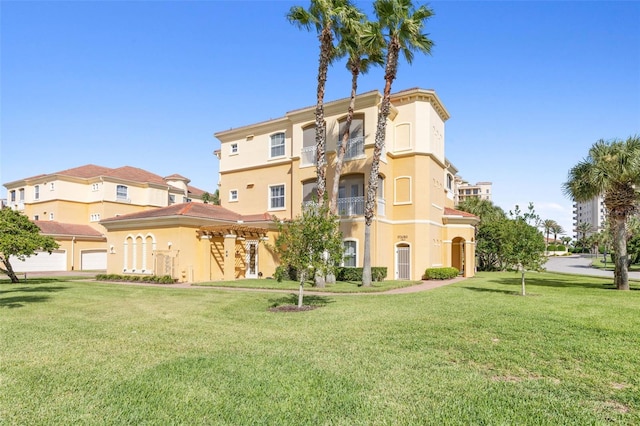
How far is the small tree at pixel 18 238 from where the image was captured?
18953mm

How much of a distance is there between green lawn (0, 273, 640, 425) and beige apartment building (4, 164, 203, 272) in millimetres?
33897

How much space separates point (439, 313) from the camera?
12.3 m

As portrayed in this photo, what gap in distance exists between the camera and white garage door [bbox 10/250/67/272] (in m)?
39.4

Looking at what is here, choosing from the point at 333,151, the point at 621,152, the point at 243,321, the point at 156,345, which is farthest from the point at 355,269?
the point at 156,345

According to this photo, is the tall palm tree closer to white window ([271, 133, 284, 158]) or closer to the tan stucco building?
the tan stucco building

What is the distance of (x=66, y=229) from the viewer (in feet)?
141

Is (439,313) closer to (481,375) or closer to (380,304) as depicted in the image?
(380,304)

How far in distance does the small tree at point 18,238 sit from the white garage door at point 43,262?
1858 cm

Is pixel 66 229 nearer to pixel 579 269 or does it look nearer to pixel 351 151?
pixel 351 151

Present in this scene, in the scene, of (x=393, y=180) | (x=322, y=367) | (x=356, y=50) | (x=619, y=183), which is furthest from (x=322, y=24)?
(x=322, y=367)

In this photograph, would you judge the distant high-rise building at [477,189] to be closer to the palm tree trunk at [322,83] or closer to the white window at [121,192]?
the white window at [121,192]

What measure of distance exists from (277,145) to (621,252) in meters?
23.0

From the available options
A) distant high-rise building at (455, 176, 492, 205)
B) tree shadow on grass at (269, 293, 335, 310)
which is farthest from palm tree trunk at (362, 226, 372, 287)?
distant high-rise building at (455, 176, 492, 205)

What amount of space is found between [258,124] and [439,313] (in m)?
23.8
